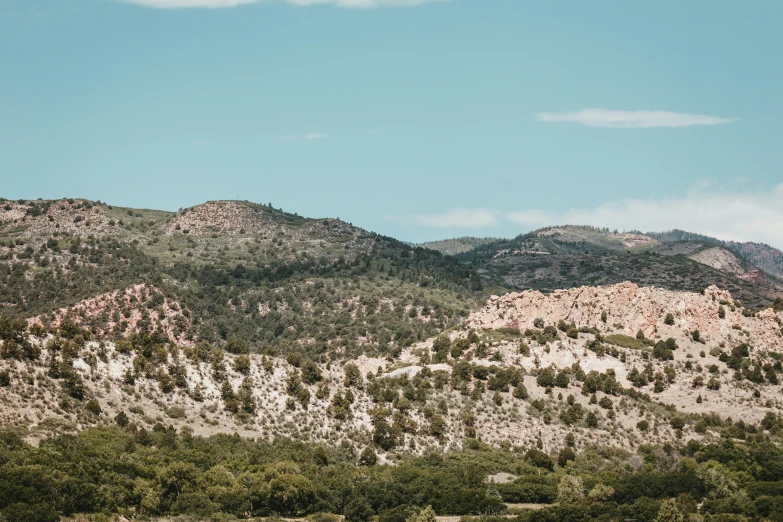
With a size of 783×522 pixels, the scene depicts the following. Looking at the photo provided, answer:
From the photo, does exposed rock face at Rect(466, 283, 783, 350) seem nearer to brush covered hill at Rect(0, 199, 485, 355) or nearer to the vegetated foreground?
the vegetated foreground

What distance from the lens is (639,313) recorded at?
13362 centimetres

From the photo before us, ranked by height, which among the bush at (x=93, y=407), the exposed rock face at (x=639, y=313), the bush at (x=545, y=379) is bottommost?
the bush at (x=93, y=407)

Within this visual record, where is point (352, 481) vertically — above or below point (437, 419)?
below

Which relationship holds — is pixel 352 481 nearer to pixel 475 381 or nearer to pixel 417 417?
pixel 417 417

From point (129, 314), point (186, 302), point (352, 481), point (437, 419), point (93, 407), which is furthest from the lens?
point (186, 302)

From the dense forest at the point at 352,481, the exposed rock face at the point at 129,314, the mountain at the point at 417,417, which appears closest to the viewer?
the dense forest at the point at 352,481

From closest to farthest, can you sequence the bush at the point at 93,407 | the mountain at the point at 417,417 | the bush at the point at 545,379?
the mountain at the point at 417,417
the bush at the point at 93,407
the bush at the point at 545,379

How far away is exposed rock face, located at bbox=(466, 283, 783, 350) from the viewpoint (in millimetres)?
131250

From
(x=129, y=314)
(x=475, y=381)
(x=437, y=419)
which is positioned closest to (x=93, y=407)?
(x=437, y=419)

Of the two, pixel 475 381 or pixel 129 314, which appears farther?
pixel 129 314

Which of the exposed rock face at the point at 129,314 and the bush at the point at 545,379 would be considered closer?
the bush at the point at 545,379

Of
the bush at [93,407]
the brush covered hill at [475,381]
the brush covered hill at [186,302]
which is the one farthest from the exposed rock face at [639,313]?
the bush at [93,407]

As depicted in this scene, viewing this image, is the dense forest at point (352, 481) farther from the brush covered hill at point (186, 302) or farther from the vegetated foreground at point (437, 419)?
the brush covered hill at point (186, 302)

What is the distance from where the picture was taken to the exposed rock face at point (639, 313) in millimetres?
131250
